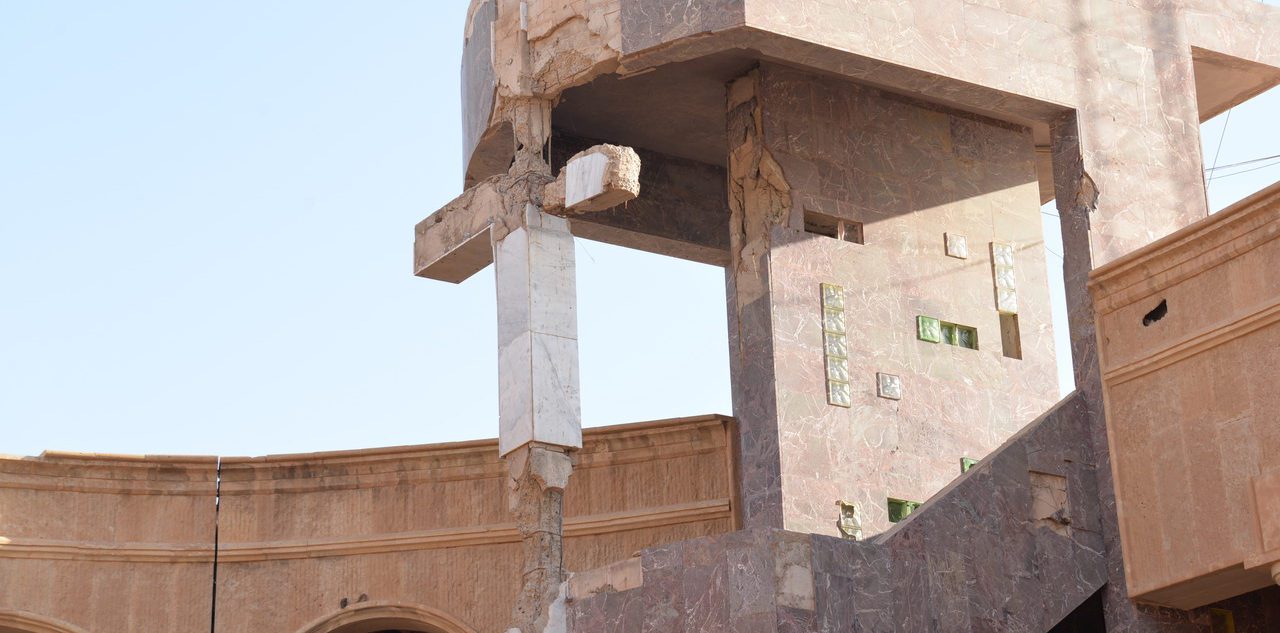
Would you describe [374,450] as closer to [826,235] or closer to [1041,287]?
[826,235]

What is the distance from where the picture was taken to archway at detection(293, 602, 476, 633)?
20.2 metres

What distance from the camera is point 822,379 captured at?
1789 cm

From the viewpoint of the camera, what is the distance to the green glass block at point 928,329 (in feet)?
61.3

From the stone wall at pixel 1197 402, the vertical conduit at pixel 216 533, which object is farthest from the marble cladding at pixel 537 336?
the vertical conduit at pixel 216 533

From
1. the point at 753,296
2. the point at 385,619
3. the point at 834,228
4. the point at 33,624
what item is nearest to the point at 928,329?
the point at 834,228

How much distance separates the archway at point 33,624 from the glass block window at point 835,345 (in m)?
8.18

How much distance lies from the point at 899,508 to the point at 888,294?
2135mm

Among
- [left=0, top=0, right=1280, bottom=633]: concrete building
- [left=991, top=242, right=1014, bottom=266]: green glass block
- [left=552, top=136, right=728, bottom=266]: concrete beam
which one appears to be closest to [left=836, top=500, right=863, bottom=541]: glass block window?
[left=0, top=0, right=1280, bottom=633]: concrete building

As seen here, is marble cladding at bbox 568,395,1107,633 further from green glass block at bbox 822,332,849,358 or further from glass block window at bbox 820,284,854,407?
green glass block at bbox 822,332,849,358

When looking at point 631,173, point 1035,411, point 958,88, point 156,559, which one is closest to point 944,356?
point 1035,411

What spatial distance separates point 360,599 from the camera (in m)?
20.4

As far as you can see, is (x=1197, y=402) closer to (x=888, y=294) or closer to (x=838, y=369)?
(x=838, y=369)

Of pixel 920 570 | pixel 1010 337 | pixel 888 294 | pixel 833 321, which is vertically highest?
pixel 888 294

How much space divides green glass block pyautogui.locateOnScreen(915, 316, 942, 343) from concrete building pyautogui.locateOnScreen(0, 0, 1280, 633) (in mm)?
49
